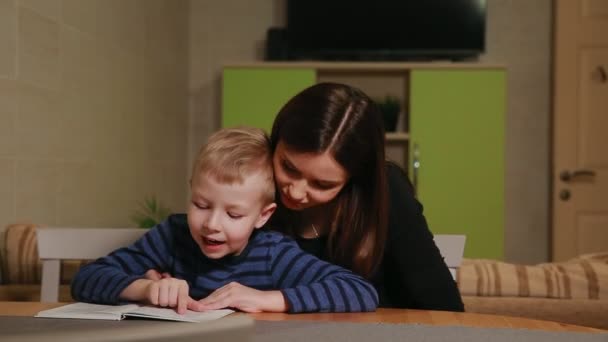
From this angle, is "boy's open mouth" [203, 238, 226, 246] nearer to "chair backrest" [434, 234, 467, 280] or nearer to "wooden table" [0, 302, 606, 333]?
"wooden table" [0, 302, 606, 333]

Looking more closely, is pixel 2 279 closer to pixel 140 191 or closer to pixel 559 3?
pixel 140 191

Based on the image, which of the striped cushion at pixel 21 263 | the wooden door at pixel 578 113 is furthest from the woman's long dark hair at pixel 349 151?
the wooden door at pixel 578 113

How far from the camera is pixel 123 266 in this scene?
4.86 feet

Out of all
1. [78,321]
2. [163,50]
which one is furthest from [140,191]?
[78,321]

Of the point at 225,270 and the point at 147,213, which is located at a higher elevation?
the point at 225,270

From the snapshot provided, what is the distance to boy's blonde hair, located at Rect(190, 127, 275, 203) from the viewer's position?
135 cm

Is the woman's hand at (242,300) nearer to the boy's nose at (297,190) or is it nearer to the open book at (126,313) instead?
the open book at (126,313)

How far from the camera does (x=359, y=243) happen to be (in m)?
1.57

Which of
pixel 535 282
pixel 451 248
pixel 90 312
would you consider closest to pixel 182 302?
pixel 90 312

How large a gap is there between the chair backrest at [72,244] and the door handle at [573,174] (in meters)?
3.98

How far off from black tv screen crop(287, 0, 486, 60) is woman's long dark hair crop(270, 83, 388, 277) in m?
3.69

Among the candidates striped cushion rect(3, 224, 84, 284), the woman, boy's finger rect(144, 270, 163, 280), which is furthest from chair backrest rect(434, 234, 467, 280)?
striped cushion rect(3, 224, 84, 284)

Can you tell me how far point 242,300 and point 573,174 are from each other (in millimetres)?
4335

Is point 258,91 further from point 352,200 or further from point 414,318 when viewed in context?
point 414,318
